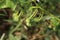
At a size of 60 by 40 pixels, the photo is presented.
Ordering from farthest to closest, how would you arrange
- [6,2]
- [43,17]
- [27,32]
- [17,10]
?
[27,32] → [43,17] → [17,10] → [6,2]

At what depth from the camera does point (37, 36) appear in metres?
2.07

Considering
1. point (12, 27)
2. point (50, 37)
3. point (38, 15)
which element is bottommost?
point (50, 37)

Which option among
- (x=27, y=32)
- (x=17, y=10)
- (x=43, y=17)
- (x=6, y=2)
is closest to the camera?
(x=6, y=2)

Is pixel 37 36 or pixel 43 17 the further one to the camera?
pixel 37 36

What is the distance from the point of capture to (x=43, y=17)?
6.32ft

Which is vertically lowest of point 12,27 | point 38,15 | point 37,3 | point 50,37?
point 50,37

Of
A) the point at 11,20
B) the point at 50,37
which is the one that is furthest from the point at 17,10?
the point at 50,37

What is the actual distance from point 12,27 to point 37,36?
0.91 ft

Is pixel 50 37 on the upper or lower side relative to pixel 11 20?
lower

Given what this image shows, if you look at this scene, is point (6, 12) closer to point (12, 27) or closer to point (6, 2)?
point (12, 27)

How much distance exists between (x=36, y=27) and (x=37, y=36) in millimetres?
95

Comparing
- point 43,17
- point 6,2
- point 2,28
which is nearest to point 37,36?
point 43,17

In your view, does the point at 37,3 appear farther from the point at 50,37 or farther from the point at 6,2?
the point at 50,37

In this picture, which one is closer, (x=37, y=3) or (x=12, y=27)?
(x=37, y=3)
